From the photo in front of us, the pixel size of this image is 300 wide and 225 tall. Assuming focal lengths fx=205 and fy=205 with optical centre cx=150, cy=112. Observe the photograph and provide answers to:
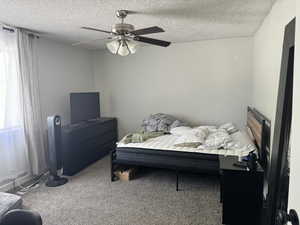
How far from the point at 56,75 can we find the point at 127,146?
2077 millimetres

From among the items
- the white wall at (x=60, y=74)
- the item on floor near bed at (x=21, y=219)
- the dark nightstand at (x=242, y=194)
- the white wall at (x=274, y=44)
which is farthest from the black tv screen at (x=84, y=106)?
the white wall at (x=274, y=44)

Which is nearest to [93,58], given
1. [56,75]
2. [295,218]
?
[56,75]

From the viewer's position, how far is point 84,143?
385 cm

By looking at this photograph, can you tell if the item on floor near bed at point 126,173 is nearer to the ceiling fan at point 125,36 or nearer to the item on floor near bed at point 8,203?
the item on floor near bed at point 8,203

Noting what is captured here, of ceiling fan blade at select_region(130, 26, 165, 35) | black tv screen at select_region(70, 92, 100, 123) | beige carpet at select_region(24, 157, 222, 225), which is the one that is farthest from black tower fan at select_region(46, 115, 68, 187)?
ceiling fan blade at select_region(130, 26, 165, 35)

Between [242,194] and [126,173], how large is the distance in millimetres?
1792

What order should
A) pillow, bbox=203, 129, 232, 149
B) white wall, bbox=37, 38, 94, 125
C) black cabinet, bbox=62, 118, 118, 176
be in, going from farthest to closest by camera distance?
white wall, bbox=37, 38, 94, 125, black cabinet, bbox=62, 118, 118, 176, pillow, bbox=203, 129, 232, 149

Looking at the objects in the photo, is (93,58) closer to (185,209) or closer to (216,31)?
(216,31)

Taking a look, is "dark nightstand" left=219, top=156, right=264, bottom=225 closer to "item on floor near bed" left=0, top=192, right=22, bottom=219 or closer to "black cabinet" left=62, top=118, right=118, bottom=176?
"item on floor near bed" left=0, top=192, right=22, bottom=219

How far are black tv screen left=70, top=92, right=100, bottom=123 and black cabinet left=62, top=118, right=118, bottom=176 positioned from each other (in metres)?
0.19

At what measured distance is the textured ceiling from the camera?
2.28 meters

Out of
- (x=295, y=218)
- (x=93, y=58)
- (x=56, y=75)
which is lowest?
(x=295, y=218)

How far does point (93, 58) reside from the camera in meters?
5.10

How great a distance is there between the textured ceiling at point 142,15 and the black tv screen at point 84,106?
1.19 metres
